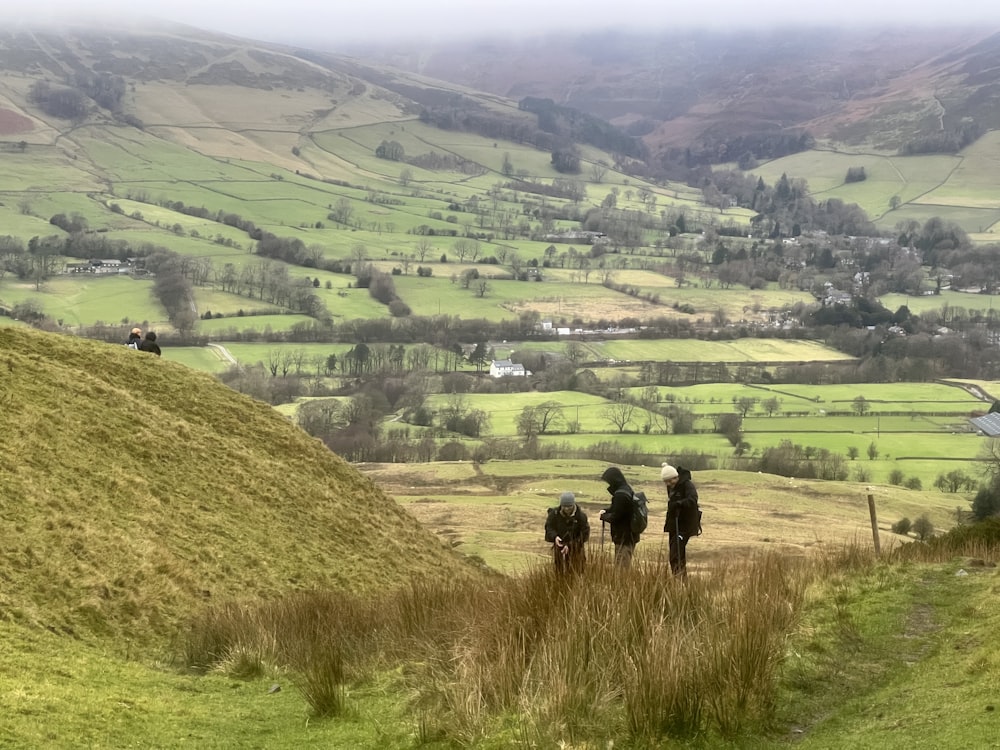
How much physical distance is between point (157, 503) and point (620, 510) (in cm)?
1007

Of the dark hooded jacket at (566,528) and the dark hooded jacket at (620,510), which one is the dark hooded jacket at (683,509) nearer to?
the dark hooded jacket at (620,510)

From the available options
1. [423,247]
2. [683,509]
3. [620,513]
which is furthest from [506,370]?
[620,513]

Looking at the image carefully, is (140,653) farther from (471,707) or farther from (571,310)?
(571,310)

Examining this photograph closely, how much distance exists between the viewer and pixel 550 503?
51.5 m

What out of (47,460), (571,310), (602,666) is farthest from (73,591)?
(571,310)

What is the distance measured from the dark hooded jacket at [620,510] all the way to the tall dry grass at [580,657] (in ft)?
5.95

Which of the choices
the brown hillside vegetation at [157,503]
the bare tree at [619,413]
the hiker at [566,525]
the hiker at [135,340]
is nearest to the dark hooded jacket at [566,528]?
the hiker at [566,525]

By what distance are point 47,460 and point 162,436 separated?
410 centimetres

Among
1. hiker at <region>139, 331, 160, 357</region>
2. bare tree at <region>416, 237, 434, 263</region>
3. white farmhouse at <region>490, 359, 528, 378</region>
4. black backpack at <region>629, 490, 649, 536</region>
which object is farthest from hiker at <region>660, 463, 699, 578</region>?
bare tree at <region>416, 237, 434, 263</region>

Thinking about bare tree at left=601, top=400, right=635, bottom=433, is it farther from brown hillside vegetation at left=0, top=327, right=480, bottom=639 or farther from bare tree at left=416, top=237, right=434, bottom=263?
bare tree at left=416, top=237, right=434, bottom=263

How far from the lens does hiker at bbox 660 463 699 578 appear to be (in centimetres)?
1454

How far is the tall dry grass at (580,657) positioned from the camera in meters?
8.51

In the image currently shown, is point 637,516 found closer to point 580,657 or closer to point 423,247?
point 580,657

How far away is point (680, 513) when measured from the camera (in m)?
14.6
